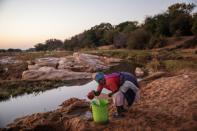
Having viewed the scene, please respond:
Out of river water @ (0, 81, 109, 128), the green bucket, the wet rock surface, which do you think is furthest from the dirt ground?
the wet rock surface

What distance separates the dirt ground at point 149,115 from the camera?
5371 mm

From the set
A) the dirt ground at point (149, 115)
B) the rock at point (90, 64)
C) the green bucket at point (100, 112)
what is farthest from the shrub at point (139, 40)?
the green bucket at point (100, 112)

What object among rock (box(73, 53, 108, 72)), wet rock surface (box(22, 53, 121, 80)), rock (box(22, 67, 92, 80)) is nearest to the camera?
rock (box(22, 67, 92, 80))

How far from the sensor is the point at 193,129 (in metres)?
5.24

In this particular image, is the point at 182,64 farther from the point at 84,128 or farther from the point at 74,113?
the point at 84,128

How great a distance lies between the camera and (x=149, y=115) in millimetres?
5914

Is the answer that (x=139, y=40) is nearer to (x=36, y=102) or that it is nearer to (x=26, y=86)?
(x=26, y=86)

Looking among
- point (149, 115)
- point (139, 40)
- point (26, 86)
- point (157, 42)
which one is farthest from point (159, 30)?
point (149, 115)

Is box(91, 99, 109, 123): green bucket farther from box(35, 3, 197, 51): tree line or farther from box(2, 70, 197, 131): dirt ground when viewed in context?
Result: box(35, 3, 197, 51): tree line

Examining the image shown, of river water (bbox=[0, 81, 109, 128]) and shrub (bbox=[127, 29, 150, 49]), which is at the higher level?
shrub (bbox=[127, 29, 150, 49])

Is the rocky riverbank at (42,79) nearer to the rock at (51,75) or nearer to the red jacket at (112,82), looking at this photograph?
the rock at (51,75)

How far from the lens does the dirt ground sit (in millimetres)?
5371

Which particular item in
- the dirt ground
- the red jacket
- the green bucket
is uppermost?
the red jacket

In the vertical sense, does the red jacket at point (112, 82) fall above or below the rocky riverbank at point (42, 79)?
above
